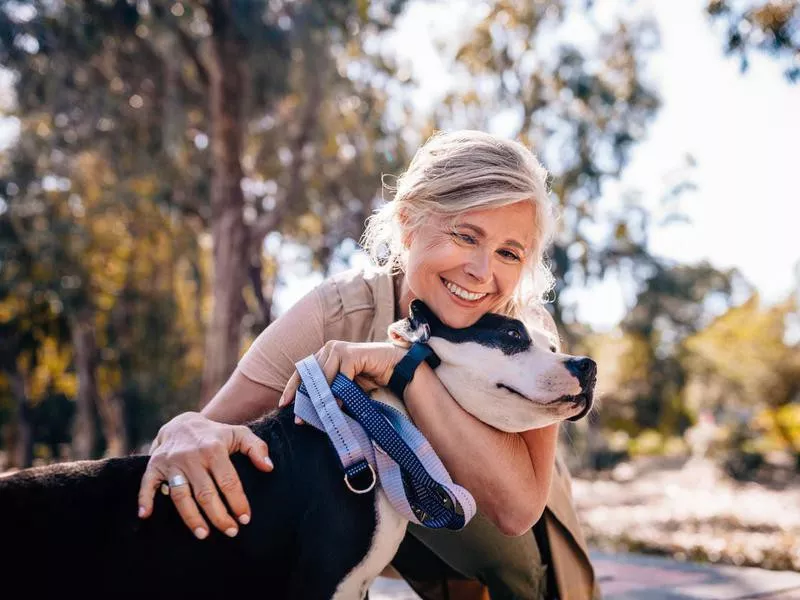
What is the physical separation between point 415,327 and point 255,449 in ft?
1.90

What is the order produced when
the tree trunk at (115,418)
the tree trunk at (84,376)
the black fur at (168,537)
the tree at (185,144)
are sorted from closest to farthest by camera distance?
the black fur at (168,537) < the tree at (185,144) < the tree trunk at (84,376) < the tree trunk at (115,418)

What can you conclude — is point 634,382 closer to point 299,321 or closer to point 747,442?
point 747,442

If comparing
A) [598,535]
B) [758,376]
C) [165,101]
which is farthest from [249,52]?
[758,376]

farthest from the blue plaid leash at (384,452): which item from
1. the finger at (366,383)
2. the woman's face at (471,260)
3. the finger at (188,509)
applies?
the woman's face at (471,260)

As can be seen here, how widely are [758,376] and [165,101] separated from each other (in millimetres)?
16805

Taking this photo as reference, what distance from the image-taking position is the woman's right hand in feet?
6.12

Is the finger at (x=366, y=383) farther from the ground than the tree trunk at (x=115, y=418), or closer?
farther from the ground

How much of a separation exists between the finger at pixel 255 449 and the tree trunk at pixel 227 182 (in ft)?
29.7

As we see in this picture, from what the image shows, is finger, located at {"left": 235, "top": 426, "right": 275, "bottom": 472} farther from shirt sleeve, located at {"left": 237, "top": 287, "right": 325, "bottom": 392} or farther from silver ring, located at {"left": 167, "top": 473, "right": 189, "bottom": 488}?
shirt sleeve, located at {"left": 237, "top": 287, "right": 325, "bottom": 392}

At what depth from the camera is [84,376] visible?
17.6 m

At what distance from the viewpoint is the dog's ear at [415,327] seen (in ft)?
7.35

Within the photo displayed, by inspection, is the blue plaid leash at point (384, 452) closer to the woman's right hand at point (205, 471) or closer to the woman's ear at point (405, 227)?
the woman's right hand at point (205, 471)

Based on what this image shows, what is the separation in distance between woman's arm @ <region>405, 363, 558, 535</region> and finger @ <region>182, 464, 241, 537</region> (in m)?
0.55

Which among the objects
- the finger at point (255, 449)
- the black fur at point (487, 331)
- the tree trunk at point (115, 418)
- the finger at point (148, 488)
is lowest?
the tree trunk at point (115, 418)
